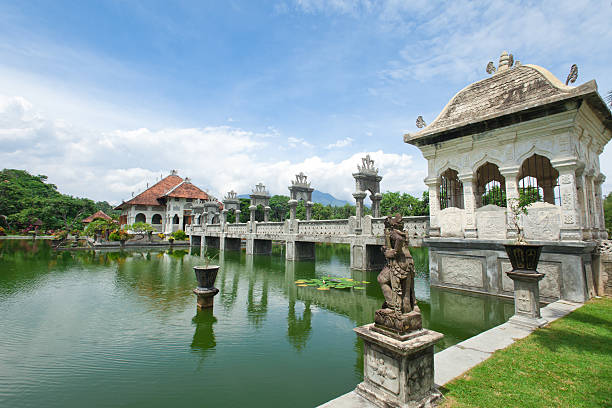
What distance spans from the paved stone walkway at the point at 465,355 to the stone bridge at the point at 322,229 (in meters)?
6.64

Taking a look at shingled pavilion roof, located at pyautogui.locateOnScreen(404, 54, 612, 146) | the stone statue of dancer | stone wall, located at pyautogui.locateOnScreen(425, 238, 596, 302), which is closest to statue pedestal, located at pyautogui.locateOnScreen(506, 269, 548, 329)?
stone wall, located at pyautogui.locateOnScreen(425, 238, 596, 302)

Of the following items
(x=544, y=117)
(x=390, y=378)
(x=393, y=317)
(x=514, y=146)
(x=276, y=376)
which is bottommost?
(x=276, y=376)

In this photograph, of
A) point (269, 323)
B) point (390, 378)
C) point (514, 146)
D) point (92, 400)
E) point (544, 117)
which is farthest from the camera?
point (514, 146)

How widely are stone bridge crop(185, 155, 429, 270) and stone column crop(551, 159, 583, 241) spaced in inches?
191

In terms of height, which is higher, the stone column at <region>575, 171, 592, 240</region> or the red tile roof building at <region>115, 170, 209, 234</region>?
the red tile roof building at <region>115, 170, 209, 234</region>

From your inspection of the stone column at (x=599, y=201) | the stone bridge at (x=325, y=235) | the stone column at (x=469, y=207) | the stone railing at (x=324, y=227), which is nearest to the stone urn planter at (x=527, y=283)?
the stone column at (x=469, y=207)

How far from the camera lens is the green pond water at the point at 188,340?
493 cm

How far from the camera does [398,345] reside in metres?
3.39

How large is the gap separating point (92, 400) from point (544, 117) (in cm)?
1278

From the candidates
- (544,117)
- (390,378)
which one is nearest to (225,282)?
(390,378)

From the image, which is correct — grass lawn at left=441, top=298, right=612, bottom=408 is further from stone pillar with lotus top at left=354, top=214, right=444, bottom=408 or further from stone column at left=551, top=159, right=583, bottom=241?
stone column at left=551, top=159, right=583, bottom=241

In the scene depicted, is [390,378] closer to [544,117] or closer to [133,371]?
[133,371]

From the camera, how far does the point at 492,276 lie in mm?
10359

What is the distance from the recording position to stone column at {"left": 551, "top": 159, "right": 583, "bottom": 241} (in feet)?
28.7
